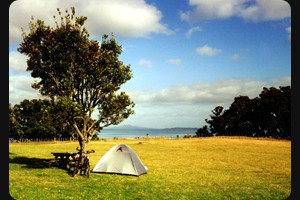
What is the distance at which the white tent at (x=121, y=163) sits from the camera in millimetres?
22806

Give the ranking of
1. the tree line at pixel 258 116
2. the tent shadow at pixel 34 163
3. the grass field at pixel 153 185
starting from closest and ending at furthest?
1. the grass field at pixel 153 185
2. the tent shadow at pixel 34 163
3. the tree line at pixel 258 116

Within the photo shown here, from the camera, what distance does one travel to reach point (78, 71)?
81.6 feet

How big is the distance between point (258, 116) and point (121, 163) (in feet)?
216

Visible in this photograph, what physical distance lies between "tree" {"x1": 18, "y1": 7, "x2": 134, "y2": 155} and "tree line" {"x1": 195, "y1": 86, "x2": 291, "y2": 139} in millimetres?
59802

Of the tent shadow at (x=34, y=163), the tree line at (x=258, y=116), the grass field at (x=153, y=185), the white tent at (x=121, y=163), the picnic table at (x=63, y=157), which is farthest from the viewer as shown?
the tree line at (x=258, y=116)

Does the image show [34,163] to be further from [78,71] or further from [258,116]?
[258,116]

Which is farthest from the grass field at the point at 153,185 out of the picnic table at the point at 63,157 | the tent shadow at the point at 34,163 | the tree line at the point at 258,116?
the tree line at the point at 258,116

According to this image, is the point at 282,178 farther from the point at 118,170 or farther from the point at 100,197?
the point at 100,197

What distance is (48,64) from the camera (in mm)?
24359

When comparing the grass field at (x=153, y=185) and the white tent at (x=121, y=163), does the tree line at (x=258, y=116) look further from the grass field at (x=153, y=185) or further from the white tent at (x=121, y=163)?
the white tent at (x=121, y=163)

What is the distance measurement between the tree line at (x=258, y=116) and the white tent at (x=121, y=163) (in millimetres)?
60685

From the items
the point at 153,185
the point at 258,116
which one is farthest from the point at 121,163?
the point at 258,116

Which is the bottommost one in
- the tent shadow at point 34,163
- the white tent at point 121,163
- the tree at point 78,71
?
the tent shadow at point 34,163

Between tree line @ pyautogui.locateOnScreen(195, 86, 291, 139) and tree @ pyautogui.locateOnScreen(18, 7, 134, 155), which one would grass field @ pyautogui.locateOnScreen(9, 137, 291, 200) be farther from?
tree line @ pyautogui.locateOnScreen(195, 86, 291, 139)
